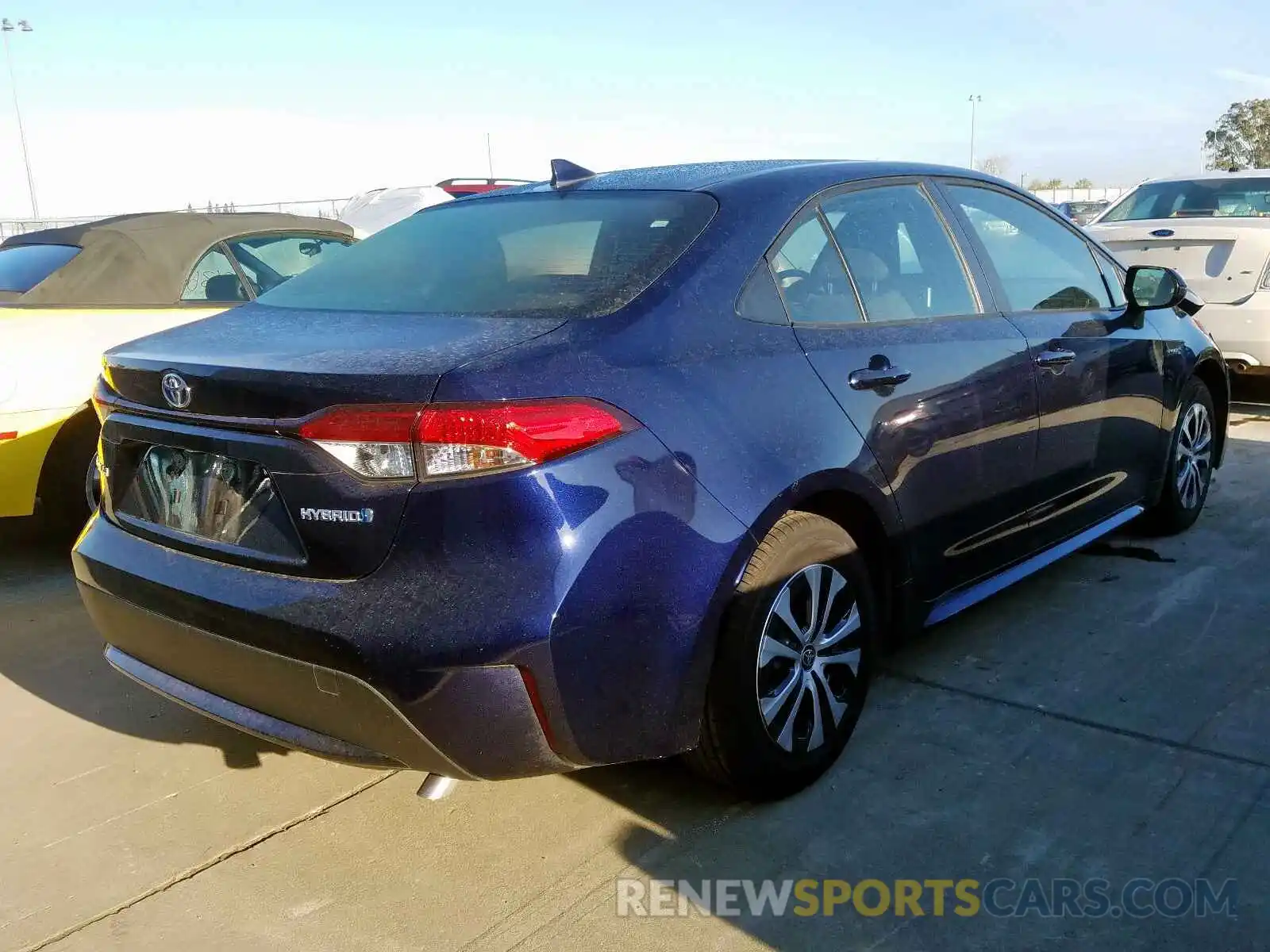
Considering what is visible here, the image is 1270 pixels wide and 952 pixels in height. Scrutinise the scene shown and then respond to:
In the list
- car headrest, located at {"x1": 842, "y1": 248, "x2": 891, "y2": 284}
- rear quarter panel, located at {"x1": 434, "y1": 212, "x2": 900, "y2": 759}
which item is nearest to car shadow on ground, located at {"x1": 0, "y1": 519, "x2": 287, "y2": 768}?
rear quarter panel, located at {"x1": 434, "y1": 212, "x2": 900, "y2": 759}

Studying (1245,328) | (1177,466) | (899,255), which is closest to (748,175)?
(899,255)

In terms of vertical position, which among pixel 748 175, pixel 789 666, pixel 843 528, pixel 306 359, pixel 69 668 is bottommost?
pixel 69 668

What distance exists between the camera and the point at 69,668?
4051 mm

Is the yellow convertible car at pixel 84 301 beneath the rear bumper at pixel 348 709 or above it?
above

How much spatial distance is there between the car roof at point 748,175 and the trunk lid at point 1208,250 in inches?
173

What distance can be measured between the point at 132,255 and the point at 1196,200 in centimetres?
774

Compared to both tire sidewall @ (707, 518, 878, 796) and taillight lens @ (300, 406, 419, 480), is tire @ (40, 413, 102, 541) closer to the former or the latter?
taillight lens @ (300, 406, 419, 480)

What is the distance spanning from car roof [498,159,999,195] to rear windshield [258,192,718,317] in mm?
Result: 74

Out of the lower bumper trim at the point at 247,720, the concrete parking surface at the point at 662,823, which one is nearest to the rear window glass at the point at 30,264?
the concrete parking surface at the point at 662,823

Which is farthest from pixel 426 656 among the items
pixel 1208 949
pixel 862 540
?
pixel 1208 949

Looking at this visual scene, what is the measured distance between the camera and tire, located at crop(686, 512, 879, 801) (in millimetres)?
2707

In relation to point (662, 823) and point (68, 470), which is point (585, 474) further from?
point (68, 470)

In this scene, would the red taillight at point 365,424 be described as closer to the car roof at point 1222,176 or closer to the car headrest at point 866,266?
the car headrest at point 866,266

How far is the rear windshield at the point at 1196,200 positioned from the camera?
8.87 m
